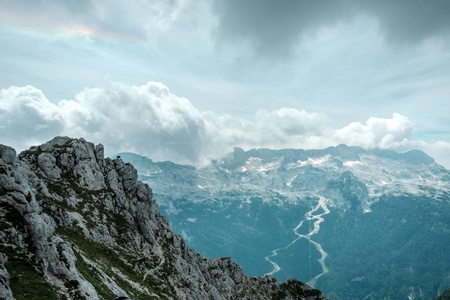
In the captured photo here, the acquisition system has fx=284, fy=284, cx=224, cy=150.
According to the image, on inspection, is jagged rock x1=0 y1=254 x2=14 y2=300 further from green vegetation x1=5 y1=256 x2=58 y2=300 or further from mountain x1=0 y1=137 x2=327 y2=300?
green vegetation x1=5 y1=256 x2=58 y2=300

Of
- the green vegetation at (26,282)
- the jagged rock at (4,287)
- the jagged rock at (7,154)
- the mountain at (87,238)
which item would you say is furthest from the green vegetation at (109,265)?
the jagged rock at (4,287)

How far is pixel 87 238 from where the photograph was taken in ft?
254

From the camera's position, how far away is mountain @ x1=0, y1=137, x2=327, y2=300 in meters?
41.4

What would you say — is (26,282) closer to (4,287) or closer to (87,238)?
(4,287)

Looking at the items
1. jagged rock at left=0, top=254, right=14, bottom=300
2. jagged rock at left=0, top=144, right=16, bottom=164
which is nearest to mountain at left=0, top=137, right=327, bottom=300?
jagged rock at left=0, top=254, right=14, bottom=300

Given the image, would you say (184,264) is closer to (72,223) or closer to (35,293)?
(72,223)

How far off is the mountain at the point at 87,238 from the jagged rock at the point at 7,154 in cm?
21

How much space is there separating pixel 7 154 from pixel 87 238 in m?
29.9

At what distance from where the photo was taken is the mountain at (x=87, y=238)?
41.4m

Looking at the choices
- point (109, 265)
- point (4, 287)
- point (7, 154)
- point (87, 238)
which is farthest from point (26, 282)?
point (87, 238)

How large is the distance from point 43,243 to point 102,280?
15940 mm

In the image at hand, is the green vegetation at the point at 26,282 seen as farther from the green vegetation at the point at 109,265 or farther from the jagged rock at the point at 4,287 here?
the green vegetation at the point at 109,265

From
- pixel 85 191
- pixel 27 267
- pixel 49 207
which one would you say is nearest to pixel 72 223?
pixel 49 207

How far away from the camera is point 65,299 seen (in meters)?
38.4
